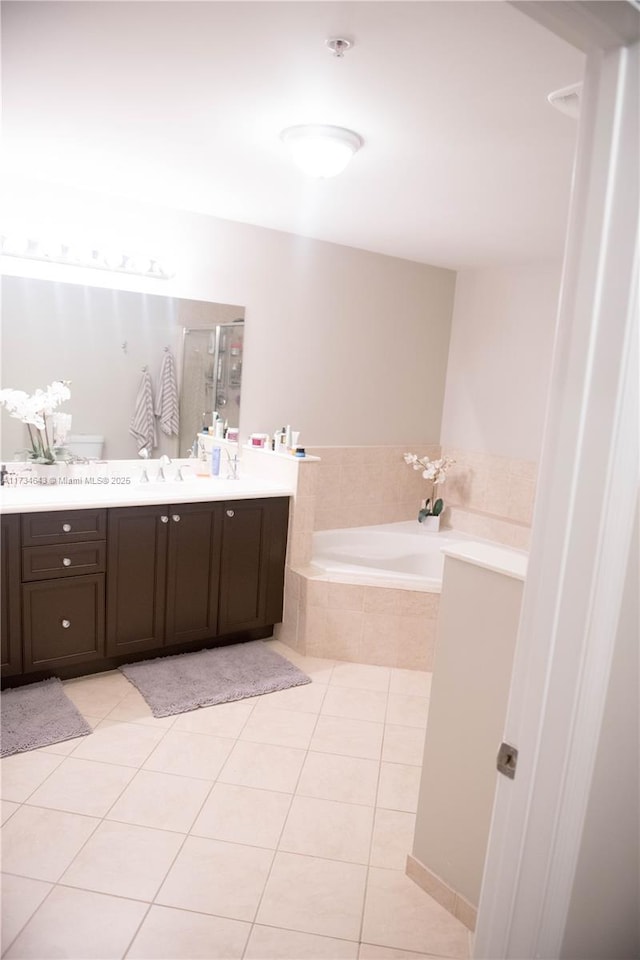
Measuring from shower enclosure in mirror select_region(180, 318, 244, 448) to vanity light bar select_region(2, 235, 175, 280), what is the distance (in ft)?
1.27

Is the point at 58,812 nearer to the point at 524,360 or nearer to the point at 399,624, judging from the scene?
the point at 399,624

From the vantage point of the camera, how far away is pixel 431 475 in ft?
15.8

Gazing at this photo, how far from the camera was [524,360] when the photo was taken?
14.8 feet

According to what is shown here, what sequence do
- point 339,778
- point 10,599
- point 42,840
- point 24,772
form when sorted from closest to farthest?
point 42,840
point 24,772
point 339,778
point 10,599

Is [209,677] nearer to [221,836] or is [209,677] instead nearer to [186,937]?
[221,836]

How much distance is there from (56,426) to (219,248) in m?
1.42

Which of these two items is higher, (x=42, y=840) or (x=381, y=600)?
(x=381, y=600)

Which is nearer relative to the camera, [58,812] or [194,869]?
[194,869]

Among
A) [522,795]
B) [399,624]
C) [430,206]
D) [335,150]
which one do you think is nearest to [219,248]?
[430,206]

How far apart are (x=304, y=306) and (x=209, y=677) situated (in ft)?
7.78

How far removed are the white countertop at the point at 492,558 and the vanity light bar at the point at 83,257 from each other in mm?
2544

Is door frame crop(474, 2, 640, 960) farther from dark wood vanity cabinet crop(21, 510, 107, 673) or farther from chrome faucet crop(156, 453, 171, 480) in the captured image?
chrome faucet crop(156, 453, 171, 480)

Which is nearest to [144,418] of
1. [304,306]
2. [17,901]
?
[304,306]

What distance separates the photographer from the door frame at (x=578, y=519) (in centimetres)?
101
